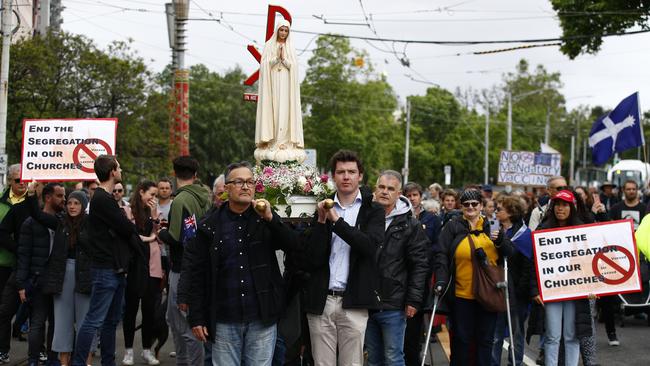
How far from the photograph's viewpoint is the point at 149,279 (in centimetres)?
1037

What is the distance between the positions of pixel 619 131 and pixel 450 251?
12136 mm

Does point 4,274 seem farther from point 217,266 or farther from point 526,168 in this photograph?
point 526,168

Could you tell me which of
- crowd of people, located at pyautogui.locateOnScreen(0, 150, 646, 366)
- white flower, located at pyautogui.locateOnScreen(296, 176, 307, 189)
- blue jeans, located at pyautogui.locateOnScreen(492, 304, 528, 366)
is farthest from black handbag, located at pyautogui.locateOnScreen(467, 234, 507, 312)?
white flower, located at pyautogui.locateOnScreen(296, 176, 307, 189)

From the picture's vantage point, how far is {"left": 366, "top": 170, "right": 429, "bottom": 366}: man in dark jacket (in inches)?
282

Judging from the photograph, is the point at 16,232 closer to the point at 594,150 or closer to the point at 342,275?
the point at 342,275

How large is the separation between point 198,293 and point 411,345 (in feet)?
10.3

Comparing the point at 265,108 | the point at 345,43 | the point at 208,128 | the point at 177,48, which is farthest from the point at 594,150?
the point at 208,128

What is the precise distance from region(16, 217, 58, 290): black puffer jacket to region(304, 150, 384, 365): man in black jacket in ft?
12.0

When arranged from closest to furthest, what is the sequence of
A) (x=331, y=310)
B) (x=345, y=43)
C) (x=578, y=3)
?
1. (x=331, y=310)
2. (x=578, y=3)
3. (x=345, y=43)

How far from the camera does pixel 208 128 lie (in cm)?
7038

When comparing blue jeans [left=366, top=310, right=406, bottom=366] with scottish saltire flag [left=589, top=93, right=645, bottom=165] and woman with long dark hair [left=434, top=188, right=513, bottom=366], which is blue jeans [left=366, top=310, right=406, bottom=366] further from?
scottish saltire flag [left=589, top=93, right=645, bottom=165]

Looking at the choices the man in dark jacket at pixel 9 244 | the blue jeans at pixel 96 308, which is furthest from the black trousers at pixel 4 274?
the blue jeans at pixel 96 308

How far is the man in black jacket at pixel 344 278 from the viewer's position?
6.65 meters

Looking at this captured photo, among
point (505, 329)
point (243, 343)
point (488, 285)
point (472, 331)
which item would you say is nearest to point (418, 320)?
point (472, 331)
